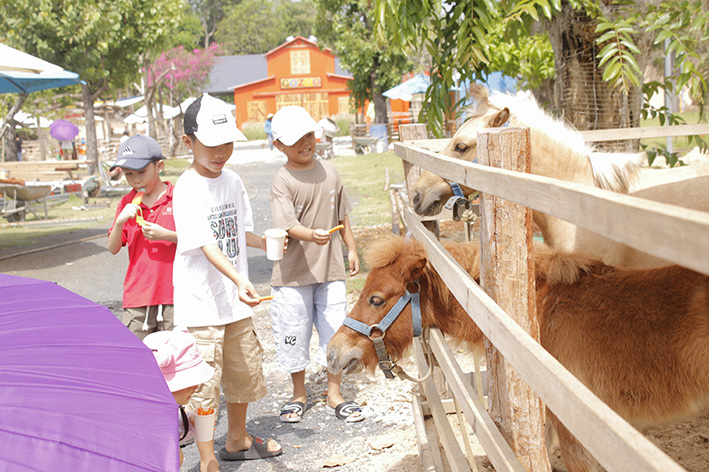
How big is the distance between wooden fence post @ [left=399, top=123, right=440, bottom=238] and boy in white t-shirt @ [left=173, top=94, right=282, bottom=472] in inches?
46.4

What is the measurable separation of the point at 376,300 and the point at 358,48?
79.4 ft

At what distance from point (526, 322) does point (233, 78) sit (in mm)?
60604

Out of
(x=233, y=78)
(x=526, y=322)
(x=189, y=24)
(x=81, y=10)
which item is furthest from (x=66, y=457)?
(x=189, y=24)

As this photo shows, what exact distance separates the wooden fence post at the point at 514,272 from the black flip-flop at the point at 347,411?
2278mm

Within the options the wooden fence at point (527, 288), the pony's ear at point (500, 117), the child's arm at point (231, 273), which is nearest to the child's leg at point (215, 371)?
the child's arm at point (231, 273)

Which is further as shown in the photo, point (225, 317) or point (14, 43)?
point (14, 43)

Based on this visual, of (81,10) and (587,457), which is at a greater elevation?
(81,10)

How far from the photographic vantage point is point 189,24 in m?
67.0

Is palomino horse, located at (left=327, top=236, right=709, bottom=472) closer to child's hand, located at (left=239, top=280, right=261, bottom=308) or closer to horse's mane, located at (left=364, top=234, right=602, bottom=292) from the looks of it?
horse's mane, located at (left=364, top=234, right=602, bottom=292)

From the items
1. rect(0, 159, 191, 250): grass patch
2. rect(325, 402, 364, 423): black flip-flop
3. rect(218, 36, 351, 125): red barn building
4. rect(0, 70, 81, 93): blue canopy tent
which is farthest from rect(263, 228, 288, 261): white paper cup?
rect(218, 36, 351, 125): red barn building

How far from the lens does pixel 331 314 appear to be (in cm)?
420

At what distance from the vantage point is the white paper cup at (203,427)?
2.94m

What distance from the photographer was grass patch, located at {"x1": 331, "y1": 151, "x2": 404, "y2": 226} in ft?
38.1

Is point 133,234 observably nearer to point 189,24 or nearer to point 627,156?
point 627,156
